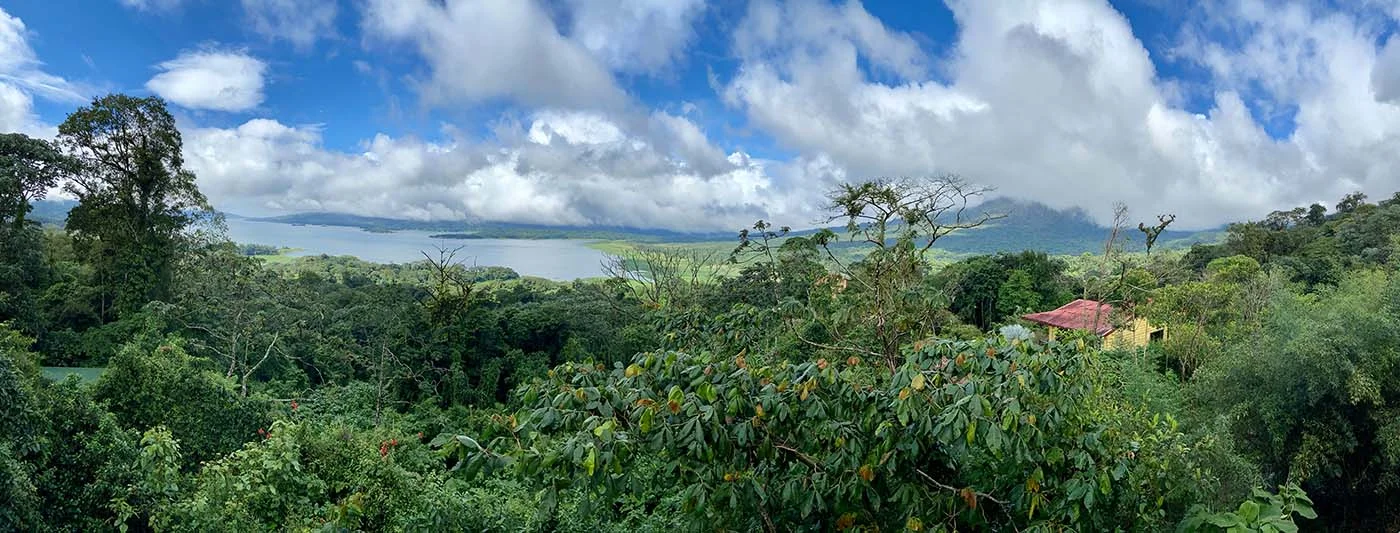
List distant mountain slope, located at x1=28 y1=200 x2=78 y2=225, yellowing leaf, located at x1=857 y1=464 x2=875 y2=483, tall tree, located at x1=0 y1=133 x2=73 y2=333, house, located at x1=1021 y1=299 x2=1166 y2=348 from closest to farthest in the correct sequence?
yellowing leaf, located at x1=857 y1=464 x2=875 y2=483 → tall tree, located at x1=0 y1=133 x2=73 y2=333 → distant mountain slope, located at x1=28 y1=200 x2=78 y2=225 → house, located at x1=1021 y1=299 x2=1166 y2=348

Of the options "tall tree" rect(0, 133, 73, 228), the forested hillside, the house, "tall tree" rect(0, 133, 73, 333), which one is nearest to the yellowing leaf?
the forested hillside

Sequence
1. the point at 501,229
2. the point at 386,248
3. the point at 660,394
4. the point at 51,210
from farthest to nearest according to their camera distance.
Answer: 1. the point at 501,229
2. the point at 386,248
3. the point at 51,210
4. the point at 660,394

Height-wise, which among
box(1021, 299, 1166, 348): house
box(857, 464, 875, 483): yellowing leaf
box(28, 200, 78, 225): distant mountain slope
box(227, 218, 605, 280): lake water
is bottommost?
box(1021, 299, 1166, 348): house

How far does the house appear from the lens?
20.8 meters

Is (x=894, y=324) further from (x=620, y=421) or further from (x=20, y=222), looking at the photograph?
(x=20, y=222)

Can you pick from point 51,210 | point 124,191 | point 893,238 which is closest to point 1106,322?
point 893,238

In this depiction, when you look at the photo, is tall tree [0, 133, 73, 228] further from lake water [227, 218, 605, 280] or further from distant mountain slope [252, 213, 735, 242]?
distant mountain slope [252, 213, 735, 242]

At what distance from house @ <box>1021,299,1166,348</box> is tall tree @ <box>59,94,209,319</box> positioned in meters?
27.0

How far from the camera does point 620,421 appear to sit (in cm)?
274

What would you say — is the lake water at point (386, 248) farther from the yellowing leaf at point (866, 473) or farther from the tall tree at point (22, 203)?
the yellowing leaf at point (866, 473)

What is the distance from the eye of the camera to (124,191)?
18.0m

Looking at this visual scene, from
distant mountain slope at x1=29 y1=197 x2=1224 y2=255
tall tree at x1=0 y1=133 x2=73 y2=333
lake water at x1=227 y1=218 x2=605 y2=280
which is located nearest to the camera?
tall tree at x1=0 y1=133 x2=73 y2=333

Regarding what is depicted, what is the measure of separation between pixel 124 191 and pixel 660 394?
22.0 m

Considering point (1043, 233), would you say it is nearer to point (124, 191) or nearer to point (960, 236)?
point (960, 236)
